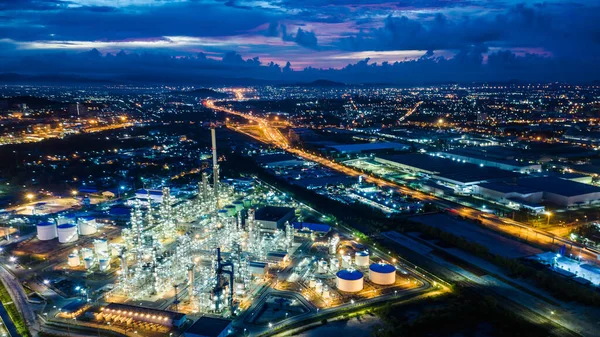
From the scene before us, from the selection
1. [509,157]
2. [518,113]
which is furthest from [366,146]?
[518,113]

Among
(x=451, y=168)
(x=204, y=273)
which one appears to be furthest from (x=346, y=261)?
(x=451, y=168)

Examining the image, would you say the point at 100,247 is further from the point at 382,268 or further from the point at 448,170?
the point at 448,170

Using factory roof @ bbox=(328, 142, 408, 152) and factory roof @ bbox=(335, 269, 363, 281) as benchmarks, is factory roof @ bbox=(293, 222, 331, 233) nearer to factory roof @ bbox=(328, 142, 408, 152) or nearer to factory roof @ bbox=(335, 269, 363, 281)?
factory roof @ bbox=(335, 269, 363, 281)

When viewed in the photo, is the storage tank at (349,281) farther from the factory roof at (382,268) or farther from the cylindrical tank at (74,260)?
the cylindrical tank at (74,260)

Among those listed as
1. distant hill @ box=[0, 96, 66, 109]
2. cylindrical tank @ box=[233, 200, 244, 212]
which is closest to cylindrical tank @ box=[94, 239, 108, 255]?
cylindrical tank @ box=[233, 200, 244, 212]

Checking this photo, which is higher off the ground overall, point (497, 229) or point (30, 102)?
point (30, 102)
